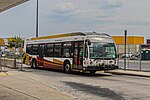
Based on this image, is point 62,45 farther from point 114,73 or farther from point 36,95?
point 36,95

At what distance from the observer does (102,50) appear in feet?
68.5

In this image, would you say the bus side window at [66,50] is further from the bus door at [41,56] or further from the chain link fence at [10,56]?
the chain link fence at [10,56]

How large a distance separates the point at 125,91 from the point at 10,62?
17.9 m

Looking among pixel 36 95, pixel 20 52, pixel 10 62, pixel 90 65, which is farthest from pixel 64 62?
pixel 36 95

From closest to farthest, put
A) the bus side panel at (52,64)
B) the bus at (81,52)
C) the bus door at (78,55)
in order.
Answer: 1. the bus at (81,52)
2. the bus door at (78,55)
3. the bus side panel at (52,64)

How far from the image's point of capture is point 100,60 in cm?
2058

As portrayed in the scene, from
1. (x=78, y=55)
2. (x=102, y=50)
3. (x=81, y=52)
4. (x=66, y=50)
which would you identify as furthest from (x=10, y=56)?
(x=102, y=50)

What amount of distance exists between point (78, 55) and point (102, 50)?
1.70 m

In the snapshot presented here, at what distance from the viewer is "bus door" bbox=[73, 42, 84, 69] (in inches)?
827

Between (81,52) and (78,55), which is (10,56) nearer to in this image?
(78,55)

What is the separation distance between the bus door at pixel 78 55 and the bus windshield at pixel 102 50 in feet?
2.81

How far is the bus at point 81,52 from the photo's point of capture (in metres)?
20.5

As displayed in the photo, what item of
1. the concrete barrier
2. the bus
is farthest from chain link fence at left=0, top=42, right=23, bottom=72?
the bus

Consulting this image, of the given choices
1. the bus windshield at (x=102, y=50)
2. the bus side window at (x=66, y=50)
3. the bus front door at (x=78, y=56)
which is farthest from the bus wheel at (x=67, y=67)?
the bus windshield at (x=102, y=50)
